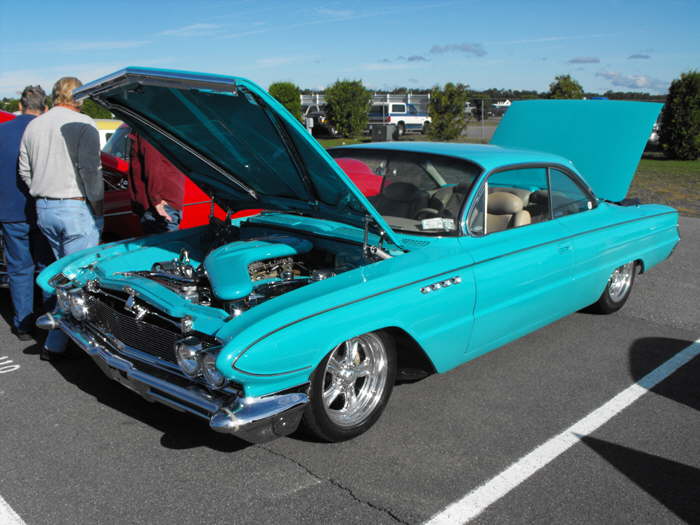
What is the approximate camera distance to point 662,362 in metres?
4.54

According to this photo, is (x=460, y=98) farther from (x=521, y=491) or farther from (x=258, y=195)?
(x=521, y=491)

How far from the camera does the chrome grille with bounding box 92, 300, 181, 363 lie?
316 centimetres

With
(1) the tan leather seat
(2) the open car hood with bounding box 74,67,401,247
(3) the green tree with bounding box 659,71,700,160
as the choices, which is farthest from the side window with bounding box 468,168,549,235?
(3) the green tree with bounding box 659,71,700,160

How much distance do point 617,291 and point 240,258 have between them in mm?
3499

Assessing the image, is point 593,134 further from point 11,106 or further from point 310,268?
point 11,106

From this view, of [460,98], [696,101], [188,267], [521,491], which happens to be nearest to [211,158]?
[188,267]

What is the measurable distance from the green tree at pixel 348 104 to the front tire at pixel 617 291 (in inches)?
925

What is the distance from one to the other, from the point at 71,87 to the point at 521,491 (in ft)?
12.7

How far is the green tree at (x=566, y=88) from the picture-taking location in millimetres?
22578

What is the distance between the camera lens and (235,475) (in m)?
3.07

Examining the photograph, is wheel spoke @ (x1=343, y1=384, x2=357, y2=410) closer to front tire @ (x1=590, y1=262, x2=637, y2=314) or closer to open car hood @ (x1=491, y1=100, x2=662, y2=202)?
front tire @ (x1=590, y1=262, x2=637, y2=314)

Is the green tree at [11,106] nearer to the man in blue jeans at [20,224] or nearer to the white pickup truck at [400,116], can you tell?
the white pickup truck at [400,116]

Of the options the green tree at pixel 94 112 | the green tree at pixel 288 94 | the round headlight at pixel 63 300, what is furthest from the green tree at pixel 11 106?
the round headlight at pixel 63 300

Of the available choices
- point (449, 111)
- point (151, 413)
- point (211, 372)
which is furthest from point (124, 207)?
point (449, 111)
